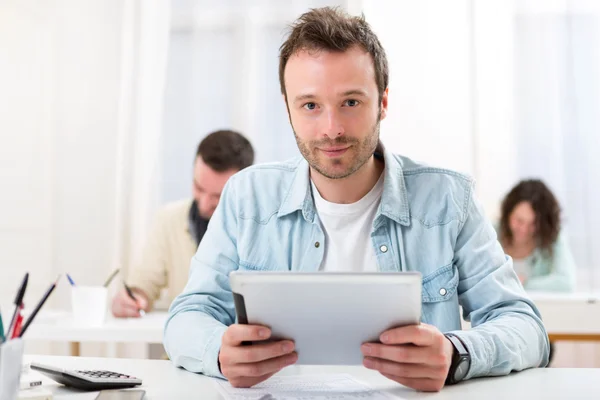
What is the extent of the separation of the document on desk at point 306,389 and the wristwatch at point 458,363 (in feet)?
0.41

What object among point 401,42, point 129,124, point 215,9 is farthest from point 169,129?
point 401,42

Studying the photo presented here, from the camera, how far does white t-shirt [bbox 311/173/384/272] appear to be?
1503 millimetres

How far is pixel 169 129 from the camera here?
160 inches

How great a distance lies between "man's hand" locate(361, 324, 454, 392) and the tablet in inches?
0.6

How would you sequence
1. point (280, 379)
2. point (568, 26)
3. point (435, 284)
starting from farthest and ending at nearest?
point (568, 26)
point (435, 284)
point (280, 379)

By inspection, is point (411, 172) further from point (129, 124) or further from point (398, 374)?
point (129, 124)

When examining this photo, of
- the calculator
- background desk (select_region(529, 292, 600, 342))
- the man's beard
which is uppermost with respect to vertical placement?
the man's beard

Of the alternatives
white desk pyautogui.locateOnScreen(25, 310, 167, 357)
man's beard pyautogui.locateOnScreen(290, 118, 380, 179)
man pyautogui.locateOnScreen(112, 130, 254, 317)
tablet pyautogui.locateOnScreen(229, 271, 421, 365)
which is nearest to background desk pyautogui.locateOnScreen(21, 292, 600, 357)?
white desk pyautogui.locateOnScreen(25, 310, 167, 357)

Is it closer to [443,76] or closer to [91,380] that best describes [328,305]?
[91,380]

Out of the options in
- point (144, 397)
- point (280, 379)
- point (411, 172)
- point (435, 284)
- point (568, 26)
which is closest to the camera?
point (144, 397)

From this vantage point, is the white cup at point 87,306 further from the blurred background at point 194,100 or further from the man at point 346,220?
the blurred background at point 194,100

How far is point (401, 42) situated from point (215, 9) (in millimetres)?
1058

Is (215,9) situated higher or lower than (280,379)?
higher

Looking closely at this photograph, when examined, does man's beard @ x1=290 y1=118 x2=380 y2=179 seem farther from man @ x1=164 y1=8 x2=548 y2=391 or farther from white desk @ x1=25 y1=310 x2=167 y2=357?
white desk @ x1=25 y1=310 x2=167 y2=357
